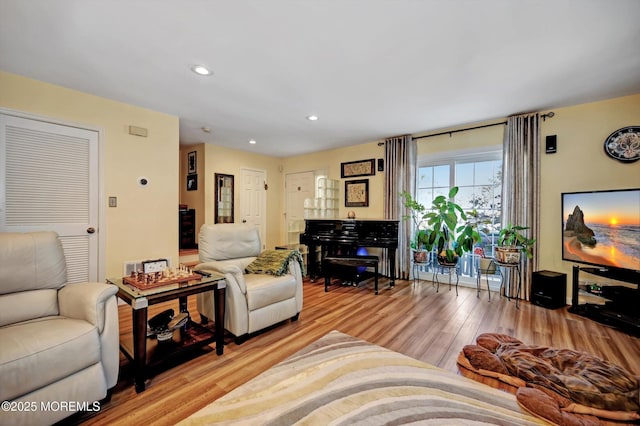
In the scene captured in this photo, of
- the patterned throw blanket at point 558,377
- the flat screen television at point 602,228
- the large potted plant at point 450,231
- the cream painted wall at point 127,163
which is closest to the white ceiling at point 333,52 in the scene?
the cream painted wall at point 127,163

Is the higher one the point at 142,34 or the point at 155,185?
the point at 142,34

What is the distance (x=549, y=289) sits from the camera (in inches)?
126

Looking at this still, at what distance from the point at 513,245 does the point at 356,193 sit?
8.70ft

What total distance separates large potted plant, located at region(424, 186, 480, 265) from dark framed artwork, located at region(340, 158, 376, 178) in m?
1.44

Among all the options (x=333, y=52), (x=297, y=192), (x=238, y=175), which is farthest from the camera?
(x=297, y=192)

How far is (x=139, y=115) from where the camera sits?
343 cm

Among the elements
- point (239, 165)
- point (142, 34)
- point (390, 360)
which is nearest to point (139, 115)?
point (142, 34)

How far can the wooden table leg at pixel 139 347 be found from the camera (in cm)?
170

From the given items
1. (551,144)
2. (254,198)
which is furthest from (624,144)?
(254,198)

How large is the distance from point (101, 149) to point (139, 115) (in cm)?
63

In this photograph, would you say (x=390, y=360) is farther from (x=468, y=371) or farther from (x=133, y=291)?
(x=133, y=291)

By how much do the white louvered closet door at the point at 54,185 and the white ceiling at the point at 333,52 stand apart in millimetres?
555

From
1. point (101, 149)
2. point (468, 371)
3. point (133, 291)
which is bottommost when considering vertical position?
point (468, 371)

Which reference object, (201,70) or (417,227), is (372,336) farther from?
(201,70)
